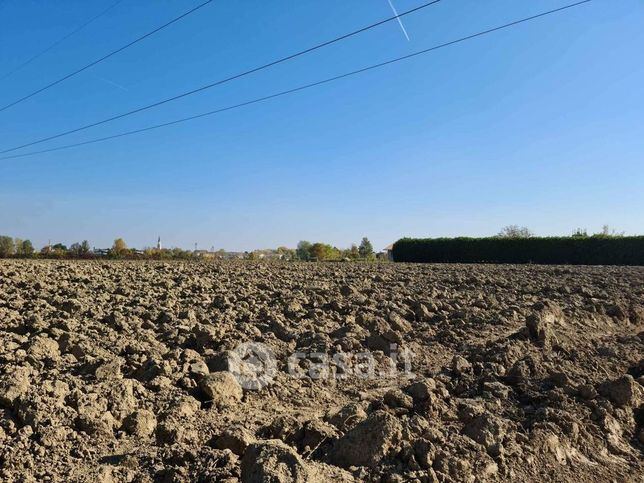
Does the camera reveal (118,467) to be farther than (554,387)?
No

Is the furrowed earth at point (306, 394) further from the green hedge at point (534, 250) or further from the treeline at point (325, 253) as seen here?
the treeline at point (325, 253)

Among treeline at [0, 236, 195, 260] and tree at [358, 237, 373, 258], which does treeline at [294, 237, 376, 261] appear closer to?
tree at [358, 237, 373, 258]

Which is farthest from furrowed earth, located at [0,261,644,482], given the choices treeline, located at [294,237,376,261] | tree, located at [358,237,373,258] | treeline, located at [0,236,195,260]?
tree, located at [358,237,373,258]

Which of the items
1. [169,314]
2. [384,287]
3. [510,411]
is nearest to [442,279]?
[384,287]

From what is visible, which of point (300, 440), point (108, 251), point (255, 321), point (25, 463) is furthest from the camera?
point (108, 251)

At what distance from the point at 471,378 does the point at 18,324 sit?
14.8 ft

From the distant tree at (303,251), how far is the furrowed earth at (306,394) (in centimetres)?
3337

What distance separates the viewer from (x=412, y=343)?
570cm

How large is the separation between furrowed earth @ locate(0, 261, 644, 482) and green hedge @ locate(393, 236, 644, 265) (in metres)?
22.7

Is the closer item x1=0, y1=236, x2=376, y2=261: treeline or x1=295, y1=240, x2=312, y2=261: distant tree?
x1=0, y1=236, x2=376, y2=261: treeline

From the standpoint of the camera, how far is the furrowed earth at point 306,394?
8.93 ft

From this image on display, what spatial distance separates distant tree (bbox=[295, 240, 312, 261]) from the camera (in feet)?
134

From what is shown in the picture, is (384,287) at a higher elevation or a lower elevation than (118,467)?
higher

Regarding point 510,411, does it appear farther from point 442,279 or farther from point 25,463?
point 442,279
